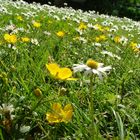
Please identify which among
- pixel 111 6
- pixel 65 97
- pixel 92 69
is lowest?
pixel 111 6

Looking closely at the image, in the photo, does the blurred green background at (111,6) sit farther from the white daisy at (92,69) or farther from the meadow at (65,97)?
the white daisy at (92,69)

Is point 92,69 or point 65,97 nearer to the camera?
point 92,69

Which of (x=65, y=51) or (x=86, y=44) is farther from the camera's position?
(x=86, y=44)

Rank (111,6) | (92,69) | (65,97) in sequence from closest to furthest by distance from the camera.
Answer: (92,69) < (65,97) < (111,6)

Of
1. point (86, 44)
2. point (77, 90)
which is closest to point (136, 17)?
A: point (86, 44)

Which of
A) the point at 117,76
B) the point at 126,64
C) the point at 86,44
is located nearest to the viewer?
the point at 117,76

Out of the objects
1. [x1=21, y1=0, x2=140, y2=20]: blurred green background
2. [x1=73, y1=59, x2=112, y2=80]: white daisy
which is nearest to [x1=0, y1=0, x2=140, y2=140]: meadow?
[x1=73, y1=59, x2=112, y2=80]: white daisy

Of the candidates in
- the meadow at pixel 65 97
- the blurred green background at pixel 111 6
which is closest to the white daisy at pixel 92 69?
the meadow at pixel 65 97

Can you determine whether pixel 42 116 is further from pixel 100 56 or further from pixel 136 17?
pixel 136 17

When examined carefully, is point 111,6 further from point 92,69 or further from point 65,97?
point 92,69

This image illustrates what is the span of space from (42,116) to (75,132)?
245mm

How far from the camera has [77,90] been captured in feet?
8.60

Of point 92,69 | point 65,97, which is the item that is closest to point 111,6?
point 65,97

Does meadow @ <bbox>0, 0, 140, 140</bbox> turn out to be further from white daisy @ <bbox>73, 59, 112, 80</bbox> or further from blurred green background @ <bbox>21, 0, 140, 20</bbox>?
blurred green background @ <bbox>21, 0, 140, 20</bbox>
